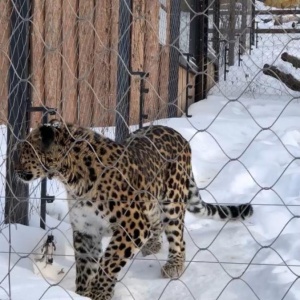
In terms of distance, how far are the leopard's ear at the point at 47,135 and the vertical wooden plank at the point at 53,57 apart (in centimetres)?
170

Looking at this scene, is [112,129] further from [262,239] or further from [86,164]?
[86,164]

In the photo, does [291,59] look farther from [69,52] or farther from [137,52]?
[69,52]

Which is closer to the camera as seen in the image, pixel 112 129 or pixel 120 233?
pixel 120 233

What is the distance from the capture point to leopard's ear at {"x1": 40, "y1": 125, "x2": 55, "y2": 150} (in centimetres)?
252

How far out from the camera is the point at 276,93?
26.5 ft

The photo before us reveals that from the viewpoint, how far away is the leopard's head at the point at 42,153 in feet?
8.30

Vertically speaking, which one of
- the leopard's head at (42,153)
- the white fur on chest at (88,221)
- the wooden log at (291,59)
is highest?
the leopard's head at (42,153)

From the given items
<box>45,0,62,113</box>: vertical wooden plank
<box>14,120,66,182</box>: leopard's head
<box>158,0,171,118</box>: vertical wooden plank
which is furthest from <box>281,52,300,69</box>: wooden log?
<box>14,120,66,182</box>: leopard's head

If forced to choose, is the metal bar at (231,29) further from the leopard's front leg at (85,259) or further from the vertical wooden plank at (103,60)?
the leopard's front leg at (85,259)

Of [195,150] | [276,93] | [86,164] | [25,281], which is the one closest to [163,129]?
[86,164]

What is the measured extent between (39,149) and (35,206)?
986mm

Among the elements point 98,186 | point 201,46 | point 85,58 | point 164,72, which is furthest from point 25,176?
point 201,46

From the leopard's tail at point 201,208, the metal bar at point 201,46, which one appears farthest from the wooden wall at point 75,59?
the metal bar at point 201,46

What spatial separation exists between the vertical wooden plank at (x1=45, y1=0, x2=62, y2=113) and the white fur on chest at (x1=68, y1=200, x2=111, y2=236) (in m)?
1.58
